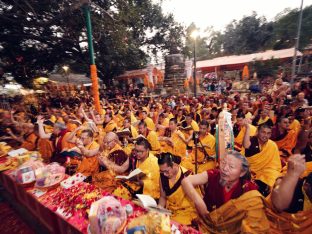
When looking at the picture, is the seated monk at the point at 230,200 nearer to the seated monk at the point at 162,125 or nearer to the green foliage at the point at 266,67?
the seated monk at the point at 162,125

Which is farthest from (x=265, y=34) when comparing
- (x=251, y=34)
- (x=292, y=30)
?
(x=292, y=30)

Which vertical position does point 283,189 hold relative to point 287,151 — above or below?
above

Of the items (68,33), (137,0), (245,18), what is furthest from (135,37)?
(245,18)

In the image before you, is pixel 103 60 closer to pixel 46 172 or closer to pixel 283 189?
pixel 46 172

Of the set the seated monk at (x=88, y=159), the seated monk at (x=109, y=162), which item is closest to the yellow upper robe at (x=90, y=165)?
the seated monk at (x=88, y=159)

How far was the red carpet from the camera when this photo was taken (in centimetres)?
389

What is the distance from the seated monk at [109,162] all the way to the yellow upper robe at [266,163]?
2684 millimetres

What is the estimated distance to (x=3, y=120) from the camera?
8.65 m

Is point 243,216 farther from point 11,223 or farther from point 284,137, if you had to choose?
point 284,137

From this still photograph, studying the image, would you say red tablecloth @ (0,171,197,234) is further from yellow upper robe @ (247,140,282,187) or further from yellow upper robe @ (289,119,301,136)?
yellow upper robe @ (289,119,301,136)

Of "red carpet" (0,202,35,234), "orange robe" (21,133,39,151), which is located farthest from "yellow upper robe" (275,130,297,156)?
"orange robe" (21,133,39,151)

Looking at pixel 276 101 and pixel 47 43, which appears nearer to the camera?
pixel 276 101

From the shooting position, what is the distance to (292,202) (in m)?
2.25

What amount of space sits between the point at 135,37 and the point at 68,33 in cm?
912
